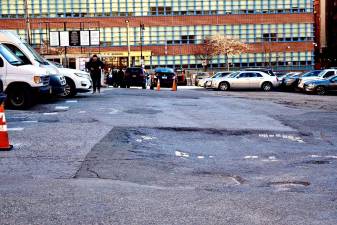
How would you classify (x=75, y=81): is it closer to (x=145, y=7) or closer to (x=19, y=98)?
(x=19, y=98)

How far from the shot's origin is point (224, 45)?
8325 centimetres

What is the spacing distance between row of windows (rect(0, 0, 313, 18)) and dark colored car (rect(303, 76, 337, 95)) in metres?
57.6

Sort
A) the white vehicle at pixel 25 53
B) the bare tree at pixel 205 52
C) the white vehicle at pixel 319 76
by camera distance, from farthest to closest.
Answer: the bare tree at pixel 205 52
the white vehicle at pixel 319 76
the white vehicle at pixel 25 53

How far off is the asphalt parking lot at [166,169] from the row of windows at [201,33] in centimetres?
7359

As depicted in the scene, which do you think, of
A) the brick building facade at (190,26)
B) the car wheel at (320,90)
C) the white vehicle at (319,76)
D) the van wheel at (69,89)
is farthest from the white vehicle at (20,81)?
the brick building facade at (190,26)

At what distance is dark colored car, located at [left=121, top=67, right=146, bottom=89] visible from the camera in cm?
4156

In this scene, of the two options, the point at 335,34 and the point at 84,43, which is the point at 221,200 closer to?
the point at 84,43

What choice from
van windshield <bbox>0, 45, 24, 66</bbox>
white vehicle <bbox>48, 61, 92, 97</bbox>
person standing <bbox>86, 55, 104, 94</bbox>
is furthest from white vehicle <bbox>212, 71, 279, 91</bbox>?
van windshield <bbox>0, 45, 24, 66</bbox>

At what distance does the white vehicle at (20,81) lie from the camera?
16.4 m

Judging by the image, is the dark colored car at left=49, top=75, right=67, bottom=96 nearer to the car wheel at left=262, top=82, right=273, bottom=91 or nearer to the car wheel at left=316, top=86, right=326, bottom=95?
the car wheel at left=316, top=86, right=326, bottom=95

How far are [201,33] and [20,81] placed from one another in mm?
73818

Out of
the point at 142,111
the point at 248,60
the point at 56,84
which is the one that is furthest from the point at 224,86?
the point at 248,60

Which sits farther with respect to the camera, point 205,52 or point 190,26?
point 190,26

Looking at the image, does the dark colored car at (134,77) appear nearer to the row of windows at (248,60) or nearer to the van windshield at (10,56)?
the van windshield at (10,56)
